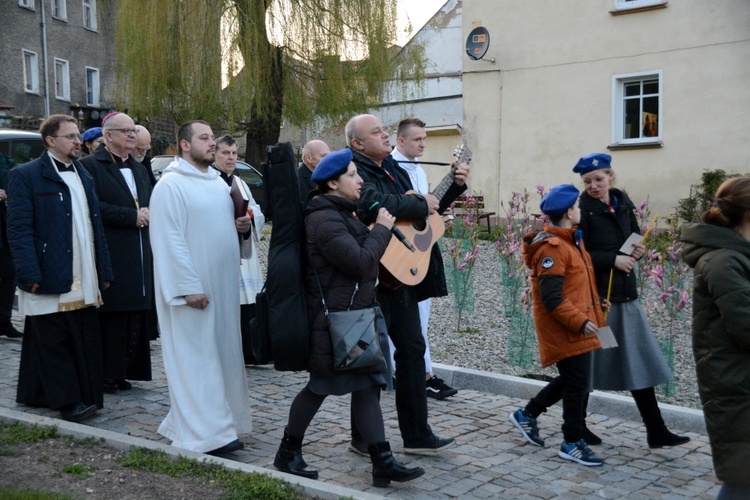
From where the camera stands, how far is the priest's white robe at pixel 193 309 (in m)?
5.58

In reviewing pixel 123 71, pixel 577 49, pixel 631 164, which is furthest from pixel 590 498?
pixel 123 71

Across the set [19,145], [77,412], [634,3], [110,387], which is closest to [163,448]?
[77,412]

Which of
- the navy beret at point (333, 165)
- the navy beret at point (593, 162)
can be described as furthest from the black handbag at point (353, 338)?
the navy beret at point (593, 162)

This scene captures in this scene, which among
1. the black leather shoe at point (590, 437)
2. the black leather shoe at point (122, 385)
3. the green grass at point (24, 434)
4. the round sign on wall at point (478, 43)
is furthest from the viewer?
the round sign on wall at point (478, 43)

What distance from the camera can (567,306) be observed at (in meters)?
5.53

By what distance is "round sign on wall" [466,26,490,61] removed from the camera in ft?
78.7

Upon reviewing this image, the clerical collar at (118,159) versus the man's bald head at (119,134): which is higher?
the man's bald head at (119,134)

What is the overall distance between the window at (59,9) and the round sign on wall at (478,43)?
22464 millimetres

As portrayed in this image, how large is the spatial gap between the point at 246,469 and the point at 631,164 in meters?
18.0

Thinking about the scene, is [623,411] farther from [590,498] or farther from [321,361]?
[321,361]

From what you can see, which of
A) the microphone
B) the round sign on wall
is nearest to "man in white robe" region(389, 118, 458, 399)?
the microphone

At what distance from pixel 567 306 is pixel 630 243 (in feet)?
2.35

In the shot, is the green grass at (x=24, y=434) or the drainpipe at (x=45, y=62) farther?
the drainpipe at (x=45, y=62)

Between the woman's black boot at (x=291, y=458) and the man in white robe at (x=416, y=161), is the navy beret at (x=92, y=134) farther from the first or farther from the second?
the woman's black boot at (x=291, y=458)
